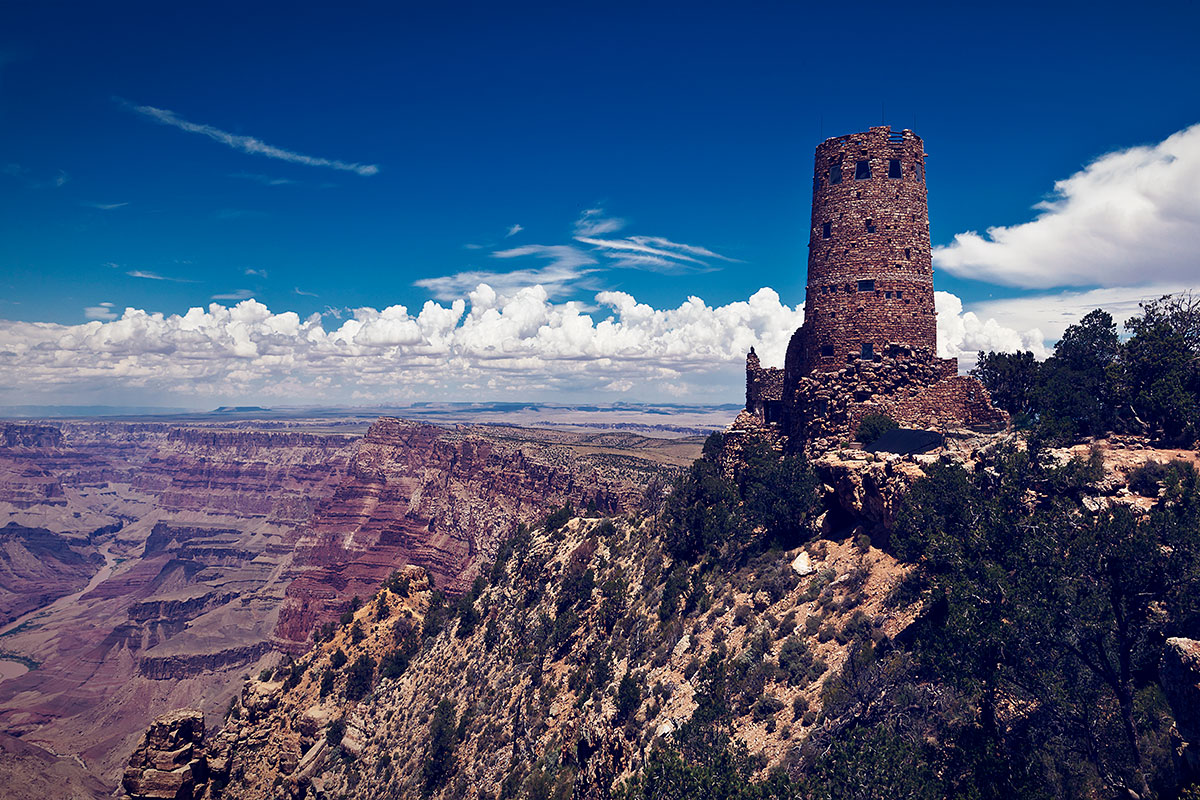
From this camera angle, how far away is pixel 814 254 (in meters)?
30.0

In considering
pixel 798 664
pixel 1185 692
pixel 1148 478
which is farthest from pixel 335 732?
pixel 1148 478

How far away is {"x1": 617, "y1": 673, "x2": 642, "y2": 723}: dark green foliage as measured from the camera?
78.4ft

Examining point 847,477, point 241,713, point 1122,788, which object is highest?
point 847,477

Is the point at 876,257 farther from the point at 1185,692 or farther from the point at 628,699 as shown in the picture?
the point at 628,699

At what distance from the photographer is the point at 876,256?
28156 mm

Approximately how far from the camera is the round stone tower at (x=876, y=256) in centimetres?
2819

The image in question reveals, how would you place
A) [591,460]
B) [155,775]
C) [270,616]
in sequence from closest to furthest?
[155,775]
[591,460]
[270,616]

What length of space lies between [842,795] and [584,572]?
26891mm

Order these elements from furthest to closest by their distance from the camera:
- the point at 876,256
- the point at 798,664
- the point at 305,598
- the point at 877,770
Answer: the point at 305,598 < the point at 876,256 < the point at 798,664 < the point at 877,770

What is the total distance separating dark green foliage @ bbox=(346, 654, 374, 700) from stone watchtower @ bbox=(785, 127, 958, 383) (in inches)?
1637

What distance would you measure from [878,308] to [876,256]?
7.40 ft

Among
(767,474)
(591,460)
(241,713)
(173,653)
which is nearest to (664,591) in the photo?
(767,474)

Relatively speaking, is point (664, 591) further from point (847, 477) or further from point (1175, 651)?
point (1175, 651)

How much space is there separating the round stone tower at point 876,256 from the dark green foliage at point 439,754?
88.6ft
